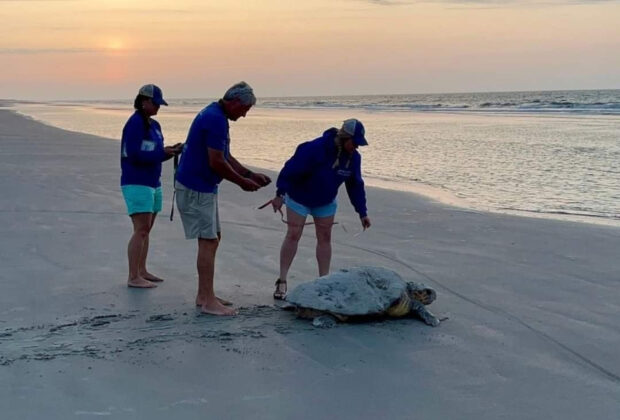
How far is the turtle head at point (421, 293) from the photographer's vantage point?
18.2 ft

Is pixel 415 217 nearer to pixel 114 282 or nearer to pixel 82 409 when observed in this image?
pixel 114 282

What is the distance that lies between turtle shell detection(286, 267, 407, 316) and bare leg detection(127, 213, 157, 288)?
1479 millimetres

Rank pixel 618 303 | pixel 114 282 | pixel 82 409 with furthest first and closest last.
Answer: pixel 114 282 < pixel 618 303 < pixel 82 409

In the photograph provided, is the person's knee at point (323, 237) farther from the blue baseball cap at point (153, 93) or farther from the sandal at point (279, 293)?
the blue baseball cap at point (153, 93)

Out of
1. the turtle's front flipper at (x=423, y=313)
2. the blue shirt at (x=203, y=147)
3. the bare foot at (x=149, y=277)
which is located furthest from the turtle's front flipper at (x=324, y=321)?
the bare foot at (x=149, y=277)

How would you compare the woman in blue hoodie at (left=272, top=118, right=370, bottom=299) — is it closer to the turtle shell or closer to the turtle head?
the turtle shell

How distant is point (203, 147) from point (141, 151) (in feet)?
3.03

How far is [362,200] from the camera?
6.30 metres

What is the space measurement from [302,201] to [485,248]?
2708mm

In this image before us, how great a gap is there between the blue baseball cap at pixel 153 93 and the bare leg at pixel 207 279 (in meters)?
1.25

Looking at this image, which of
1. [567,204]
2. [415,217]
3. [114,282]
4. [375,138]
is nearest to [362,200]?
[114,282]

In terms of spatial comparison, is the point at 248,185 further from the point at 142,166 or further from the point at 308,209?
the point at 142,166

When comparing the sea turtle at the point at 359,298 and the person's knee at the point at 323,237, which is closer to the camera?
the sea turtle at the point at 359,298

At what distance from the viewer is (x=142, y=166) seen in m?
6.19
